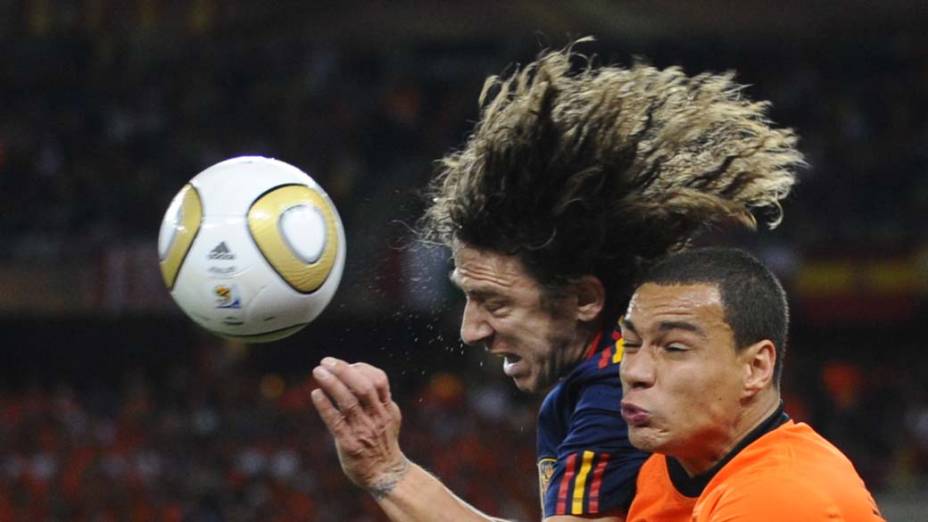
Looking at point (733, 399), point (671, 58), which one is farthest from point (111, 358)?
point (733, 399)

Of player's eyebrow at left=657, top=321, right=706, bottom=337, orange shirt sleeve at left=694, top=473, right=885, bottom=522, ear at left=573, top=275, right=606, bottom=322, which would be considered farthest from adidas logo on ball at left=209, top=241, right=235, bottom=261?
orange shirt sleeve at left=694, top=473, right=885, bottom=522

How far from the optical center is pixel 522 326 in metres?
4.27

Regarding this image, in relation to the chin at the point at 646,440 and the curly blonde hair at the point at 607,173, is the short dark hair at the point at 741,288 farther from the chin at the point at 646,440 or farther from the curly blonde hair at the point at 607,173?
the curly blonde hair at the point at 607,173

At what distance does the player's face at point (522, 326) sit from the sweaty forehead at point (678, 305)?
24.0 inches

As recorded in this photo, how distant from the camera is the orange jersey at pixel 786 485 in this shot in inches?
130

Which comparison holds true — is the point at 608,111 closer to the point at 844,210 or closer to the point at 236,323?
the point at 236,323

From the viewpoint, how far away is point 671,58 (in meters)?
20.1

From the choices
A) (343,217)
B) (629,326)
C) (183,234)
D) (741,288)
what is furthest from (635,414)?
(343,217)

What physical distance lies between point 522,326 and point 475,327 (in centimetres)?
14

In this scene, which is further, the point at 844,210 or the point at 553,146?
the point at 844,210

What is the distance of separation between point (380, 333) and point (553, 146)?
12.7 metres

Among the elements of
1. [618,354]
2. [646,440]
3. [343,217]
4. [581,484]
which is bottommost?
[343,217]

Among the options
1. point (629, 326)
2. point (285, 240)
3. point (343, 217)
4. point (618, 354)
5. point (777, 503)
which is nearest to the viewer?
point (777, 503)

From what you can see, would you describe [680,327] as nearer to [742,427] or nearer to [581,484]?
[742,427]
